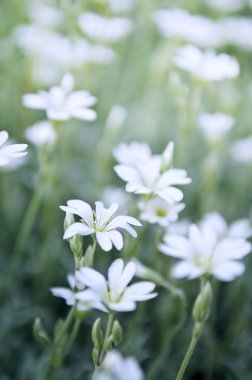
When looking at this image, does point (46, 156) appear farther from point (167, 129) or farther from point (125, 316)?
point (167, 129)

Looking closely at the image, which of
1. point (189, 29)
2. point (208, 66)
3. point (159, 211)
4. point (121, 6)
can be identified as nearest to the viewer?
point (159, 211)

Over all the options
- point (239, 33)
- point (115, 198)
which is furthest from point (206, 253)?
point (239, 33)

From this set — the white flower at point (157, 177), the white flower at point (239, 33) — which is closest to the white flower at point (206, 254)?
the white flower at point (157, 177)

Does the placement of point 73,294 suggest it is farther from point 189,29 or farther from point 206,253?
point 189,29

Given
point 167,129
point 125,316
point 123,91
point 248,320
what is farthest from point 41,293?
point 123,91

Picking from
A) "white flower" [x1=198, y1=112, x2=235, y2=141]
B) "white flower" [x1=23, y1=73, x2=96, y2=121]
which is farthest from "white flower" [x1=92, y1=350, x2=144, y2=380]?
"white flower" [x1=198, y1=112, x2=235, y2=141]

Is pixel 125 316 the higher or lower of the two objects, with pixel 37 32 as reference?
lower
